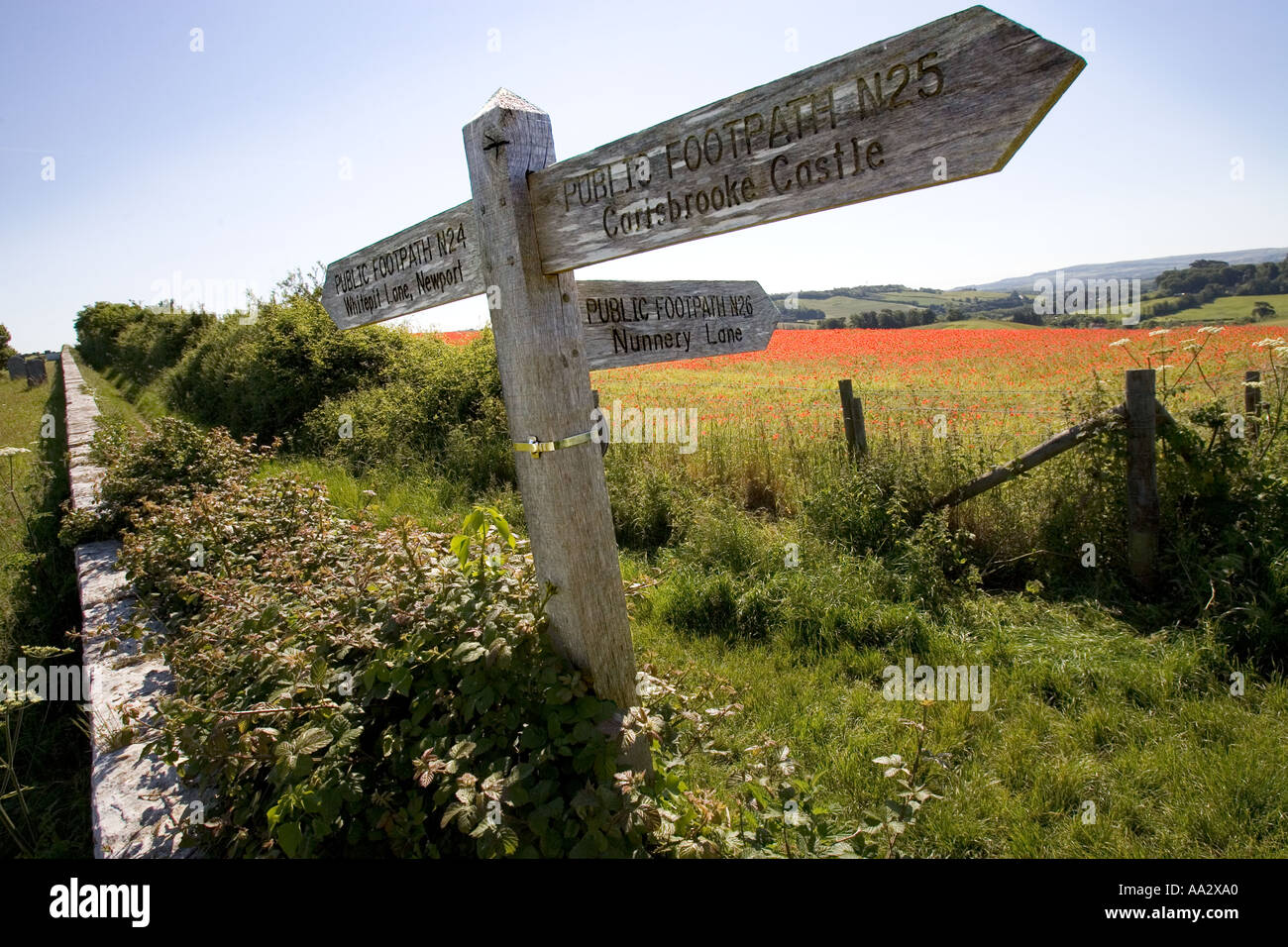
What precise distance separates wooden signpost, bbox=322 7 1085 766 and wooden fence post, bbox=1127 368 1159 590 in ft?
10.3

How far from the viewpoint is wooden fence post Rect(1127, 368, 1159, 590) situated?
4.23 meters

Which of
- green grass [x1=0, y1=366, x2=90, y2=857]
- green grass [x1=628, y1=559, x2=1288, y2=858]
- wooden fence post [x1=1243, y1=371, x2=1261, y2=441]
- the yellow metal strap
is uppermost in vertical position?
the yellow metal strap

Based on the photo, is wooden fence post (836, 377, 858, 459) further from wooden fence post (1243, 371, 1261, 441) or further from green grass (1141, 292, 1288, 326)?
green grass (1141, 292, 1288, 326)

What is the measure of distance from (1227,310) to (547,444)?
32.0m

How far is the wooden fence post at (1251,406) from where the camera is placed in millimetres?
4395

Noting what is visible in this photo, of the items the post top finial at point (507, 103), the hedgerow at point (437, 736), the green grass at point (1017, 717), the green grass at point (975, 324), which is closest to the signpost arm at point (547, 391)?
the post top finial at point (507, 103)

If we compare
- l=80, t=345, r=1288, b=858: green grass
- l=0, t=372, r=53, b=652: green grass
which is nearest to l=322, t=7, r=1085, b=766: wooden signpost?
l=80, t=345, r=1288, b=858: green grass

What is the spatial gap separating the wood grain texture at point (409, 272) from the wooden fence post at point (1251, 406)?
16.1ft

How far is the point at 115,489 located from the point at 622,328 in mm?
5849

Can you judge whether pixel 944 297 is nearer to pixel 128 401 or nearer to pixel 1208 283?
pixel 1208 283
